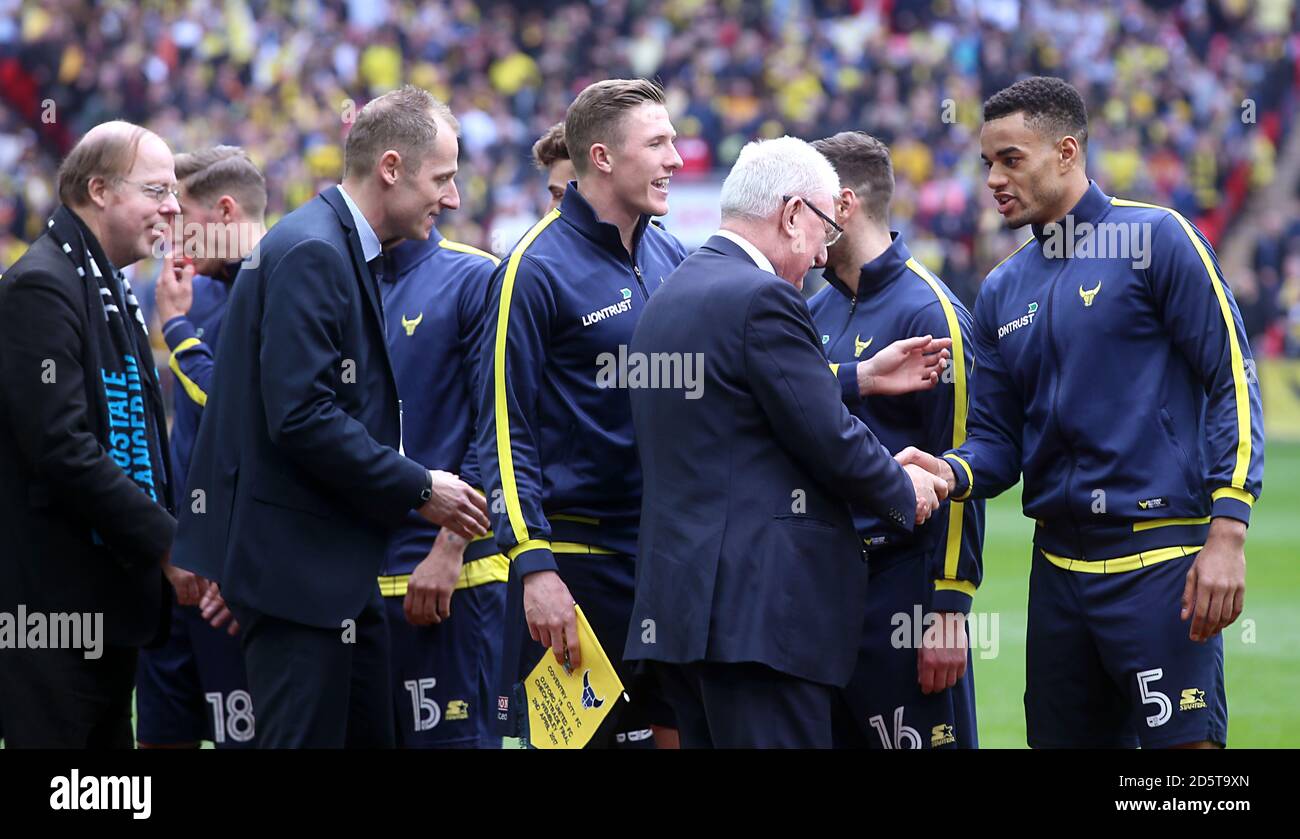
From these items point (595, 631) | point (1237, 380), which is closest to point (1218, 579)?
point (1237, 380)

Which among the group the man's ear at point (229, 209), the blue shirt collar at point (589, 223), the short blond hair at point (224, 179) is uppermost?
the short blond hair at point (224, 179)

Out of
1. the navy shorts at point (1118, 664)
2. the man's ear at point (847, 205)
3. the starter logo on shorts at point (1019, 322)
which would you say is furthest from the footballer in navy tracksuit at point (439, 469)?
the navy shorts at point (1118, 664)

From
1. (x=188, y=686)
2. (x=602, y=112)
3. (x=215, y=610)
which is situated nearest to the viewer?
(x=602, y=112)

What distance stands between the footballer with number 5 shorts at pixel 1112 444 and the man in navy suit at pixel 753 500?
61cm

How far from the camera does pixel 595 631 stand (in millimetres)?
4887

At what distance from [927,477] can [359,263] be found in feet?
5.68

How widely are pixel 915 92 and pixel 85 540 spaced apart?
66.9 feet

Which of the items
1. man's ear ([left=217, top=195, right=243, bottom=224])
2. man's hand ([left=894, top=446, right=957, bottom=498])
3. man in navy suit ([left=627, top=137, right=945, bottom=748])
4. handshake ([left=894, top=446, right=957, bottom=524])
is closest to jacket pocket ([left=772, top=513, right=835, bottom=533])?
man in navy suit ([left=627, top=137, right=945, bottom=748])

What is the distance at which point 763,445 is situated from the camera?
162 inches

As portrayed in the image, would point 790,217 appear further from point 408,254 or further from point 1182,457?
point 408,254

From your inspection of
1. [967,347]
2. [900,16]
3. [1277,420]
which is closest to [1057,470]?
[967,347]

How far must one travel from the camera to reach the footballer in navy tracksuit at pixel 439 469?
5.38 metres

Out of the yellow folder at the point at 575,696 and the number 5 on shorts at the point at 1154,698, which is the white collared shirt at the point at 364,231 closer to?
the yellow folder at the point at 575,696

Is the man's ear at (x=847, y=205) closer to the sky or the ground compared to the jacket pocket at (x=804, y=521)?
closer to the sky
